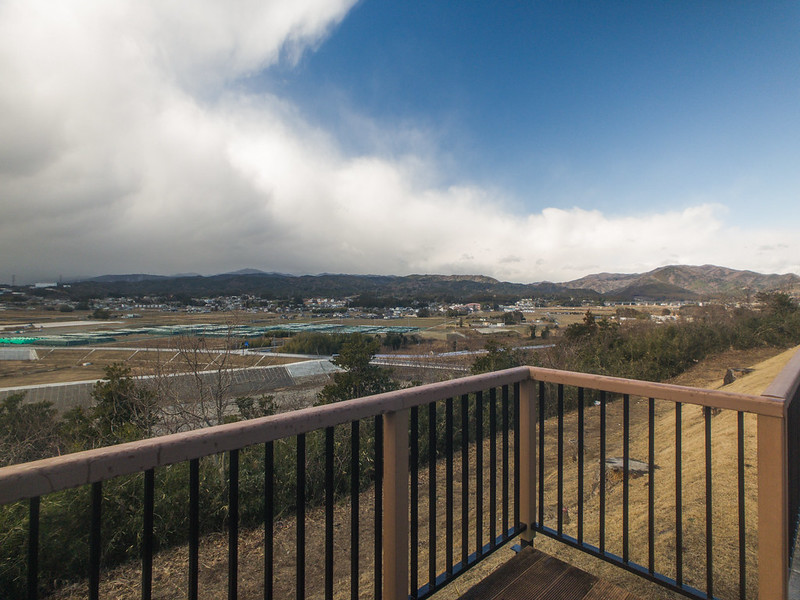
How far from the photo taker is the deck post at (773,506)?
1.52 metres

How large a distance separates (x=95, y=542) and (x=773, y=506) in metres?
2.29

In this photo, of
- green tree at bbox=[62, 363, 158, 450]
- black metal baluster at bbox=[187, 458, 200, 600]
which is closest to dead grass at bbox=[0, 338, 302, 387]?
green tree at bbox=[62, 363, 158, 450]

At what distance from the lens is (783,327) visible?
1350 centimetres

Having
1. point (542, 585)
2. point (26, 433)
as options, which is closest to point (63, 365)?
point (26, 433)

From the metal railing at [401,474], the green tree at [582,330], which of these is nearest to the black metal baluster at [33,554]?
the metal railing at [401,474]

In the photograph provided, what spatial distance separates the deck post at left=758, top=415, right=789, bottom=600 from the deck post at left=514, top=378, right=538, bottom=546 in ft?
3.11

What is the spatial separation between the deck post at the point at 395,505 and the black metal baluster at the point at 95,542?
35.4 inches

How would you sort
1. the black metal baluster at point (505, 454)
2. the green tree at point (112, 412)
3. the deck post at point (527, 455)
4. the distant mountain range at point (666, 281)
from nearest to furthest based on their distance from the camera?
the black metal baluster at point (505, 454) < the deck post at point (527, 455) < the green tree at point (112, 412) < the distant mountain range at point (666, 281)

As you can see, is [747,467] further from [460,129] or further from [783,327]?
[460,129]

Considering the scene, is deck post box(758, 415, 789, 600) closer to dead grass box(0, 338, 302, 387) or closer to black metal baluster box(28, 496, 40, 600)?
black metal baluster box(28, 496, 40, 600)

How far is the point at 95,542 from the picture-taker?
965mm

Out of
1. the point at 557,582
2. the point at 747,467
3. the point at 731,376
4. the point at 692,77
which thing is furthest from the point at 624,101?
the point at 557,582

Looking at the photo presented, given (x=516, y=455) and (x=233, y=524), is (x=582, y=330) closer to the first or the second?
(x=516, y=455)

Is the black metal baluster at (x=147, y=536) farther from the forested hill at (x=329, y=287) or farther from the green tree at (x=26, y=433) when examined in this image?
the forested hill at (x=329, y=287)
